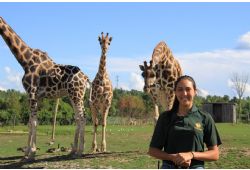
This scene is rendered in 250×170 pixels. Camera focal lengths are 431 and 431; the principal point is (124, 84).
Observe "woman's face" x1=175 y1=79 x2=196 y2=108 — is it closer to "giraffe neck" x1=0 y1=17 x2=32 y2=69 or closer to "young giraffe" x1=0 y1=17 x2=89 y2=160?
"young giraffe" x1=0 y1=17 x2=89 y2=160

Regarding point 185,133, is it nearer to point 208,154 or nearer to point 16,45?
point 208,154

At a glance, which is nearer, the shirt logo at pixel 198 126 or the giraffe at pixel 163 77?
the shirt logo at pixel 198 126

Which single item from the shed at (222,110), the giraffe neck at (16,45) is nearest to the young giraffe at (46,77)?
the giraffe neck at (16,45)

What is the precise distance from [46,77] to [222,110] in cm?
3610

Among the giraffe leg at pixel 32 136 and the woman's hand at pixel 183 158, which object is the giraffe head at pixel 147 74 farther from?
the woman's hand at pixel 183 158

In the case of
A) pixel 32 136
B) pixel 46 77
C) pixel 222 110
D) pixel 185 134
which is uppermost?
pixel 222 110

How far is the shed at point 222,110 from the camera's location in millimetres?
45469

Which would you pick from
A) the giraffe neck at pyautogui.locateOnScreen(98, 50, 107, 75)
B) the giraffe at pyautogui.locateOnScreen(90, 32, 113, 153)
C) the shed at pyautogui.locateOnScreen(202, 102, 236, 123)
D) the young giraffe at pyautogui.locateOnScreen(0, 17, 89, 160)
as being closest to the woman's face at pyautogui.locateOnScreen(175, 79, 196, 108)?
the young giraffe at pyautogui.locateOnScreen(0, 17, 89, 160)

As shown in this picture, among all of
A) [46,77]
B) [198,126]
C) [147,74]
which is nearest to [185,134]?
[198,126]

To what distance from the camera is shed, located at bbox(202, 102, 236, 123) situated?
45.5m

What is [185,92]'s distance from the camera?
13.2ft

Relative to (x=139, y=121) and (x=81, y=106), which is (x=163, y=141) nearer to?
(x=81, y=106)

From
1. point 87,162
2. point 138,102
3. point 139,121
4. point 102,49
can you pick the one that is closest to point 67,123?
point 139,121

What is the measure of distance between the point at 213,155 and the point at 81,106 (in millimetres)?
8942
